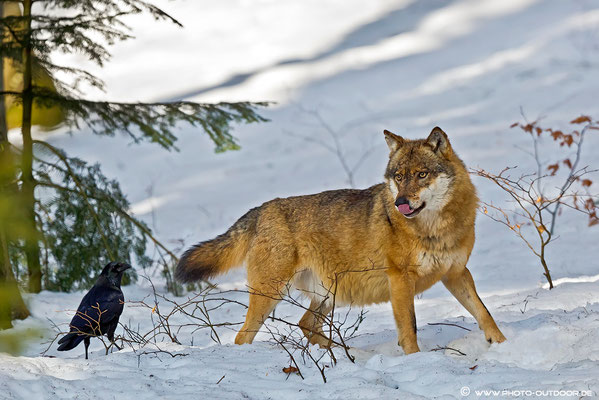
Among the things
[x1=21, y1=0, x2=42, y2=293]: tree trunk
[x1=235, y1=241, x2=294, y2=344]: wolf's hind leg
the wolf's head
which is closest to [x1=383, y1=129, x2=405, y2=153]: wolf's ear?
the wolf's head

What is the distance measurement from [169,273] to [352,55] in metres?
12.4

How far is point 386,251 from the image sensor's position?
553 cm

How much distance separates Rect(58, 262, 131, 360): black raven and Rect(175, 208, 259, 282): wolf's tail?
618 mm

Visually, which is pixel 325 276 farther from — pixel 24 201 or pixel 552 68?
pixel 552 68

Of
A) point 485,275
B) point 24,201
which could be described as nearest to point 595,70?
point 485,275

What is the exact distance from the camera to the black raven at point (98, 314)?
18.0 ft

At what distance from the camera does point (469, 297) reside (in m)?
5.55

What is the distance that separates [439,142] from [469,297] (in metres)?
1.29

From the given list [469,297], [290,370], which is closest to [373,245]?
[469,297]

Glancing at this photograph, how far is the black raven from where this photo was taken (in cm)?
550

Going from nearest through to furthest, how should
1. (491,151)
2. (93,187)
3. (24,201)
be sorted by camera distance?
(24,201)
(93,187)
(491,151)

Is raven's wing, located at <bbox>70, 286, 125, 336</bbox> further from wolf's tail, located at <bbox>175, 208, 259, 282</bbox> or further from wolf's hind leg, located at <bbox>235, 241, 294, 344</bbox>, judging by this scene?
wolf's hind leg, located at <bbox>235, 241, 294, 344</bbox>

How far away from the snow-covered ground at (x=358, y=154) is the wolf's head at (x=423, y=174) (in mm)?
1102

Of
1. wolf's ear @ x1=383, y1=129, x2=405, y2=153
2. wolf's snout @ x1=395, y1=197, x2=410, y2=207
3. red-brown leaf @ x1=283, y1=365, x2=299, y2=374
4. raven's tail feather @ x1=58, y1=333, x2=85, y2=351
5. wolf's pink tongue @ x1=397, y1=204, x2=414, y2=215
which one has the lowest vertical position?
red-brown leaf @ x1=283, y1=365, x2=299, y2=374
